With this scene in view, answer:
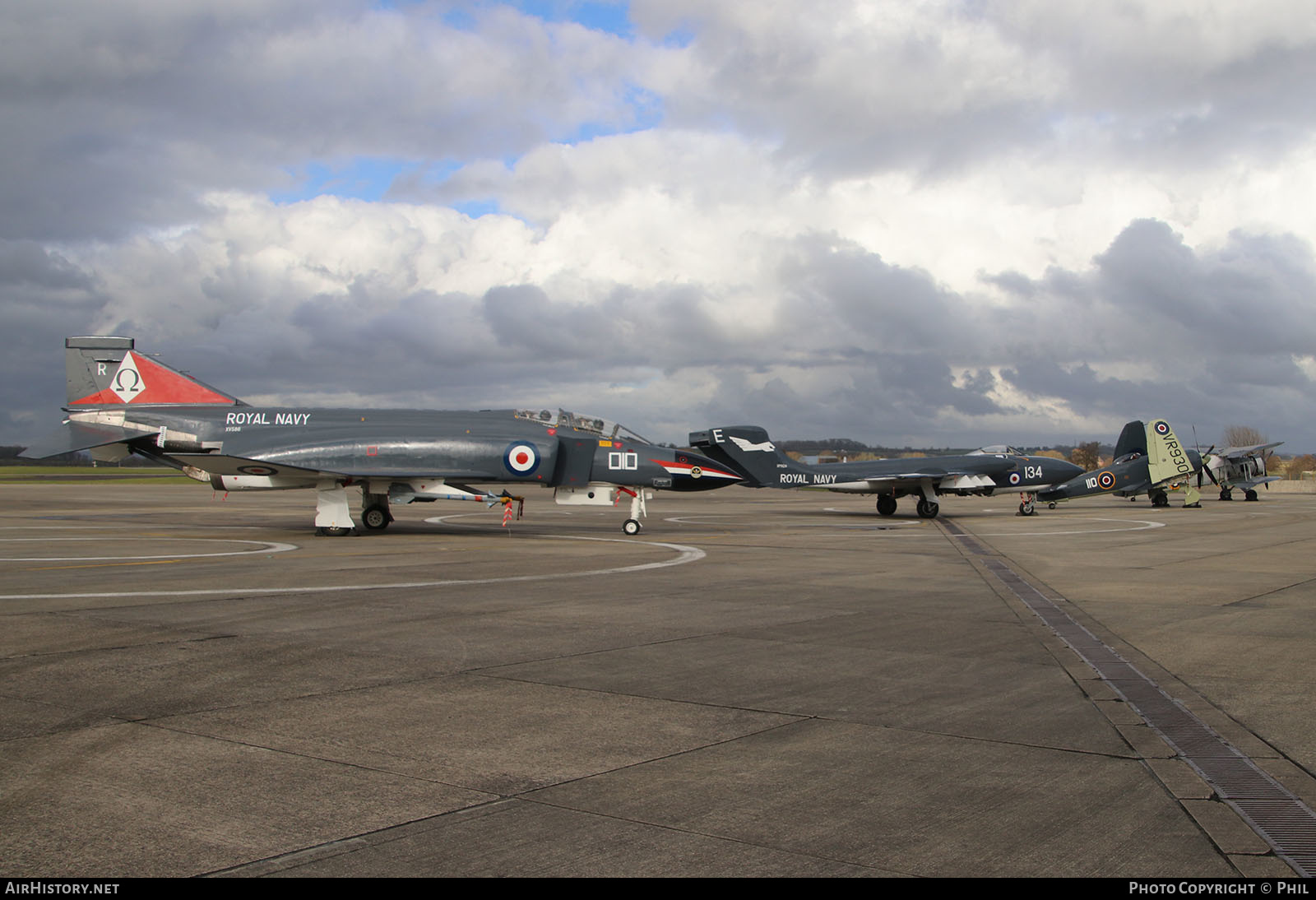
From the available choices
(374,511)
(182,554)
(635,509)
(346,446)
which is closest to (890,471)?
(635,509)

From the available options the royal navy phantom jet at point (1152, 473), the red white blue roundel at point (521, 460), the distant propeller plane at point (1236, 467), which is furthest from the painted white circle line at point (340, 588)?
the distant propeller plane at point (1236, 467)

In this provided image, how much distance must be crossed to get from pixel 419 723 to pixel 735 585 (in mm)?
7894

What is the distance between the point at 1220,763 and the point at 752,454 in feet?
95.8

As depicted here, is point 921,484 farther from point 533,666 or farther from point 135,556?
point 533,666

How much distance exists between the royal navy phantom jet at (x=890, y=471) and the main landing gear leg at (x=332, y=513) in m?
15.2

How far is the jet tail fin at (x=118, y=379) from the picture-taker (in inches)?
933

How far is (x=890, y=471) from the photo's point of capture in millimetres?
34781

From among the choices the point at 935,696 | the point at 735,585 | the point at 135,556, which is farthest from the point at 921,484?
the point at 935,696

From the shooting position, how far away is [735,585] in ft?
43.7

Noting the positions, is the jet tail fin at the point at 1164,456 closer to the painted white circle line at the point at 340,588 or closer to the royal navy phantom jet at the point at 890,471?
the royal navy phantom jet at the point at 890,471

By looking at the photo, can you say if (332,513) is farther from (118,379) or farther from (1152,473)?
(1152,473)

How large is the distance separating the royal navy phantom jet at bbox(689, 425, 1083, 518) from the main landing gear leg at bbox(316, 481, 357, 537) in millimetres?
15230

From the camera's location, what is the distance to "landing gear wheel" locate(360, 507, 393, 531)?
23.4 metres

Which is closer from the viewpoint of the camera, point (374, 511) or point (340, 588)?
point (340, 588)
